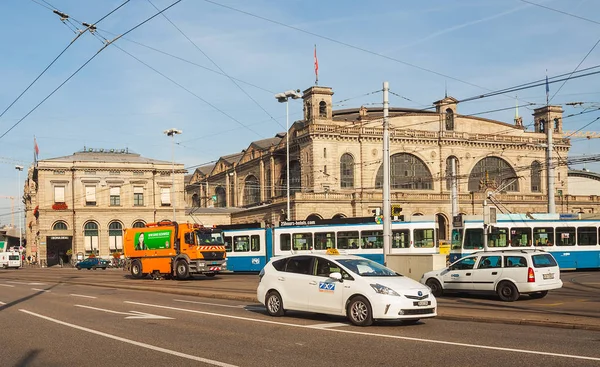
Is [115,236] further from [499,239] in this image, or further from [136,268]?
[499,239]

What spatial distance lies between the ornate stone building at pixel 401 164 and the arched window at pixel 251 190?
13 centimetres

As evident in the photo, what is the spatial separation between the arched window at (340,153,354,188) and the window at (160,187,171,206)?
23.2 metres

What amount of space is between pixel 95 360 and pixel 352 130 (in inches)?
2566

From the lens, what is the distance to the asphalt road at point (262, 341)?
384 inches

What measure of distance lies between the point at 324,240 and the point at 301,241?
78.0 inches

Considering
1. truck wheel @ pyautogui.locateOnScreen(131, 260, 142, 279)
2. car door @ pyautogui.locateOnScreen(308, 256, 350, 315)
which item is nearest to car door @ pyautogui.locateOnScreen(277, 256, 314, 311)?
car door @ pyautogui.locateOnScreen(308, 256, 350, 315)

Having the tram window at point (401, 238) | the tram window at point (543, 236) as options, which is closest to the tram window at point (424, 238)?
the tram window at point (401, 238)

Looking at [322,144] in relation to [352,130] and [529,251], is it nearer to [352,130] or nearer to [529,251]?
[352,130]

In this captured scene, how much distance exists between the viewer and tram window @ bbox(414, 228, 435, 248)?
119 feet

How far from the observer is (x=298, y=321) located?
14.9 metres

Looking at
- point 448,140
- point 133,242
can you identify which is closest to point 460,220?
point 133,242

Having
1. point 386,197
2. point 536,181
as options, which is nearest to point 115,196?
point 536,181

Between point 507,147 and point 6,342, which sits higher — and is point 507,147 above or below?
above

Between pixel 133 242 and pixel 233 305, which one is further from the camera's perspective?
pixel 133 242
